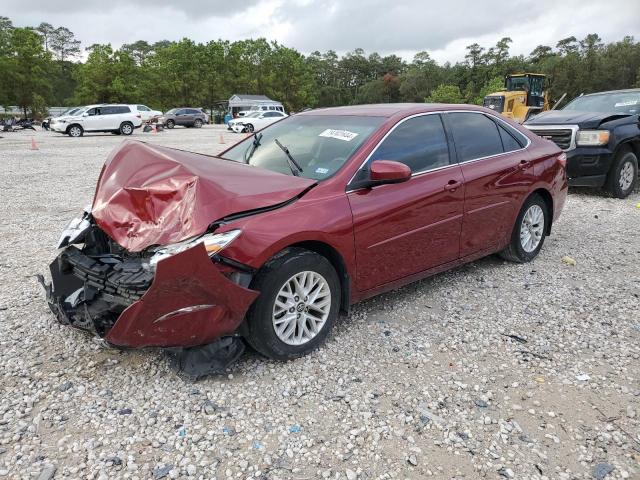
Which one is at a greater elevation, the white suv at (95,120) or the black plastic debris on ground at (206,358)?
the white suv at (95,120)

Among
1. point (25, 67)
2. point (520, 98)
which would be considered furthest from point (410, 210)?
point (25, 67)

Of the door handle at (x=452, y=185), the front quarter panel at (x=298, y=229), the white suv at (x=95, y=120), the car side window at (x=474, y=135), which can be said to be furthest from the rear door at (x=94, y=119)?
the front quarter panel at (x=298, y=229)

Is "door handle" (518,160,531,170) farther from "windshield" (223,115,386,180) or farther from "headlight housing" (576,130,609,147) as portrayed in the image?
"headlight housing" (576,130,609,147)

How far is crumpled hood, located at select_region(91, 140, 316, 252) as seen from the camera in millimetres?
2957

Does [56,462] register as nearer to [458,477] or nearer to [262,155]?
[458,477]

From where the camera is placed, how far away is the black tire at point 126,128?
28109 mm

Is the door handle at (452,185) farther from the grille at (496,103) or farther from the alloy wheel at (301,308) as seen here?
the grille at (496,103)

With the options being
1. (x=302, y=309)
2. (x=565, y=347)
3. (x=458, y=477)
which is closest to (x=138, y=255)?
(x=302, y=309)

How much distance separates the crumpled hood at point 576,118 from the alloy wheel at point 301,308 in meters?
7.10

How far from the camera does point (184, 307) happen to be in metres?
2.70

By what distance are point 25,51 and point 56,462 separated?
55.8 meters

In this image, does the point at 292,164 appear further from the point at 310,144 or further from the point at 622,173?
the point at 622,173

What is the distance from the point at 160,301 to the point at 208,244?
42 cm

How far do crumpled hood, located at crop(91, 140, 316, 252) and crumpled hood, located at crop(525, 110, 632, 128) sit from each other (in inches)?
273
